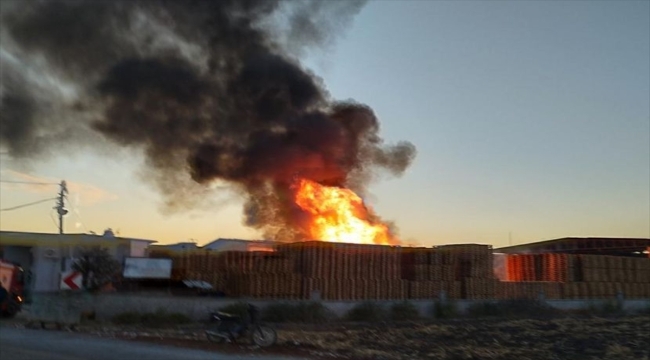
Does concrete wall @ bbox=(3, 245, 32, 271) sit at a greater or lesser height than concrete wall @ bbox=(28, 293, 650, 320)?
greater

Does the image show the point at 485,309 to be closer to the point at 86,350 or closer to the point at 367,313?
the point at 367,313

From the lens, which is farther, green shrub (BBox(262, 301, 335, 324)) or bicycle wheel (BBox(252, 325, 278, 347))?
green shrub (BBox(262, 301, 335, 324))

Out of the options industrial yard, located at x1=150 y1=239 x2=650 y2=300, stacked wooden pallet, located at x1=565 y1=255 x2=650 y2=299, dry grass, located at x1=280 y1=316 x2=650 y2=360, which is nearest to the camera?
dry grass, located at x1=280 y1=316 x2=650 y2=360

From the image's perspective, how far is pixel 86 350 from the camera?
623 inches

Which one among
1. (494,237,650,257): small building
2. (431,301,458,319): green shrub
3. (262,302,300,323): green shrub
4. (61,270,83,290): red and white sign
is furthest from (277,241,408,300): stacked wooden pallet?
(494,237,650,257): small building

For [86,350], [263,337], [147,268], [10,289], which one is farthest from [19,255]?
[263,337]

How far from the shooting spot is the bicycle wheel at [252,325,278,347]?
17281 mm

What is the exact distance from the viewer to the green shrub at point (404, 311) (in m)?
26.4

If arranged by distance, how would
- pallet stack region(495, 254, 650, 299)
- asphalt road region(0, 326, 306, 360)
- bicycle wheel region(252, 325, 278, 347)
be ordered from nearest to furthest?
1. asphalt road region(0, 326, 306, 360)
2. bicycle wheel region(252, 325, 278, 347)
3. pallet stack region(495, 254, 650, 299)

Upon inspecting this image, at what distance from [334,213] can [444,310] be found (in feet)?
23.1

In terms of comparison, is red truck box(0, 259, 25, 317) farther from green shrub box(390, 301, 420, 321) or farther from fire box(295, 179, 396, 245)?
green shrub box(390, 301, 420, 321)

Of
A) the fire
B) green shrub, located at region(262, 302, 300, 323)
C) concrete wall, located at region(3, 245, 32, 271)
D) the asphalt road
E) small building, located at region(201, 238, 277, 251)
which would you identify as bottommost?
the asphalt road

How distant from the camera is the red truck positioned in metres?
27.2

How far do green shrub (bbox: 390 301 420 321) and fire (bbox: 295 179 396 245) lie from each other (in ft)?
20.1
